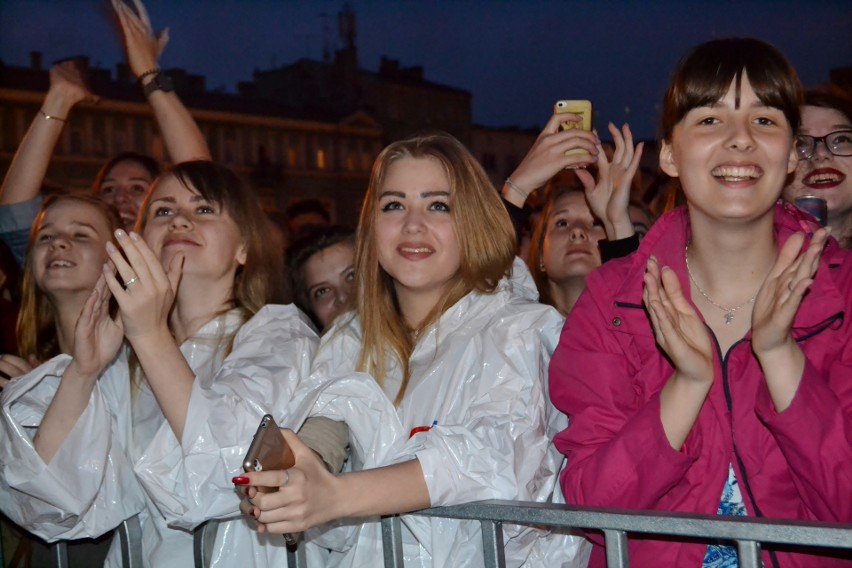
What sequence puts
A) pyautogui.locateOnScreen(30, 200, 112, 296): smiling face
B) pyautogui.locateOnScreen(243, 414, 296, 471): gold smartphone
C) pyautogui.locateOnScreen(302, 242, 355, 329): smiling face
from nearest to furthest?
pyautogui.locateOnScreen(243, 414, 296, 471): gold smartphone, pyautogui.locateOnScreen(30, 200, 112, 296): smiling face, pyautogui.locateOnScreen(302, 242, 355, 329): smiling face

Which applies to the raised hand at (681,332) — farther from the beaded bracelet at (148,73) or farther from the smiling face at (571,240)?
the beaded bracelet at (148,73)

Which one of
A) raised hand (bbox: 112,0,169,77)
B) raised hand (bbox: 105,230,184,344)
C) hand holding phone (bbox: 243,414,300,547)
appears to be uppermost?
raised hand (bbox: 112,0,169,77)

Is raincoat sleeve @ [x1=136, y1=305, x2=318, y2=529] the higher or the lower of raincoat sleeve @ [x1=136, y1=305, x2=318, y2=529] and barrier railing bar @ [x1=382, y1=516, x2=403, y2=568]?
the higher

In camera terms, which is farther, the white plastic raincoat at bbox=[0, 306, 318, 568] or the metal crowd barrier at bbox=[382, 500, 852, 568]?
the white plastic raincoat at bbox=[0, 306, 318, 568]

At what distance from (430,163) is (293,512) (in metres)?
1.42

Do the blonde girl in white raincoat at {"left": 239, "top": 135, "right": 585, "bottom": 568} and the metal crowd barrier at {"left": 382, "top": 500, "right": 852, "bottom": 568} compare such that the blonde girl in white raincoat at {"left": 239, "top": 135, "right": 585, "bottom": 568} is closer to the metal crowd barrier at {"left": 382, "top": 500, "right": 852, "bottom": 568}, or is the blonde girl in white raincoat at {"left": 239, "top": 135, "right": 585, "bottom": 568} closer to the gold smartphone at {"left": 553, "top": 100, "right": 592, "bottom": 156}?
the metal crowd barrier at {"left": 382, "top": 500, "right": 852, "bottom": 568}

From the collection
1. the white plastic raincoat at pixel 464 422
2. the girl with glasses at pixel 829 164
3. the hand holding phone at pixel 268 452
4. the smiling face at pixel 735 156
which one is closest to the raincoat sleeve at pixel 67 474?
the white plastic raincoat at pixel 464 422

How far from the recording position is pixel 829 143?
3295mm

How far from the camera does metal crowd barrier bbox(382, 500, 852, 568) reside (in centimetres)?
179

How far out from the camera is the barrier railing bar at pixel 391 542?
2396 millimetres

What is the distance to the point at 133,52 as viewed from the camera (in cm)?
489

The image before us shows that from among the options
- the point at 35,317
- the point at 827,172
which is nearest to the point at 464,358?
the point at 827,172

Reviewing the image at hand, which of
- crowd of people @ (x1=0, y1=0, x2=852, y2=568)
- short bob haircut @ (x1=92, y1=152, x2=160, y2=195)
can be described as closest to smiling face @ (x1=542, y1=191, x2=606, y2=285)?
crowd of people @ (x1=0, y1=0, x2=852, y2=568)

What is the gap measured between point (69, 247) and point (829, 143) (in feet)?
9.69
